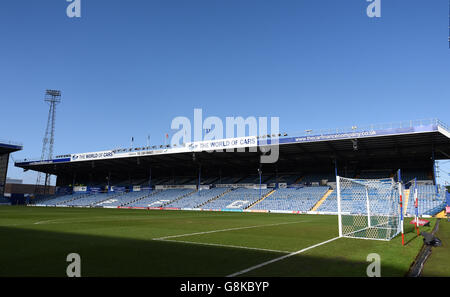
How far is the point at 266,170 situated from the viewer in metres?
53.5

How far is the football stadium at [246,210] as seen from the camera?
745cm

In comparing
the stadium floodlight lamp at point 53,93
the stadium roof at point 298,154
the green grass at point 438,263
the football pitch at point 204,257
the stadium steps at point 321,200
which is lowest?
the football pitch at point 204,257

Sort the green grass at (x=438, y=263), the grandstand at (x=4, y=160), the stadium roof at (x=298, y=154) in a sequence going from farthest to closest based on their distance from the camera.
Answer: the grandstand at (x=4, y=160) → the stadium roof at (x=298, y=154) → the green grass at (x=438, y=263)

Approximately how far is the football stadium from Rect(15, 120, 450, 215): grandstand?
0.21 metres

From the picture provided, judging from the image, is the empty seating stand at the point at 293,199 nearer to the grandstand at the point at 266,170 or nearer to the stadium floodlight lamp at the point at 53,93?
the grandstand at the point at 266,170

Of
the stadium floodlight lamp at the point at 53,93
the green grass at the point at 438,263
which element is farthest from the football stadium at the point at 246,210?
the stadium floodlight lamp at the point at 53,93

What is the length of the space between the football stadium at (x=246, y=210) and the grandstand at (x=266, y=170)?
0.21 meters

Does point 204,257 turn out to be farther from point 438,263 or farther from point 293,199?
point 293,199

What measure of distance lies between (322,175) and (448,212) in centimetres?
2260

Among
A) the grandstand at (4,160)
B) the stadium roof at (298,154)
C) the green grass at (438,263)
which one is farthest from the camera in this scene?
the grandstand at (4,160)

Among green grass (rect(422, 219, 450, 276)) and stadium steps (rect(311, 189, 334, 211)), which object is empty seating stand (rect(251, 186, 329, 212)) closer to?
stadium steps (rect(311, 189, 334, 211))
